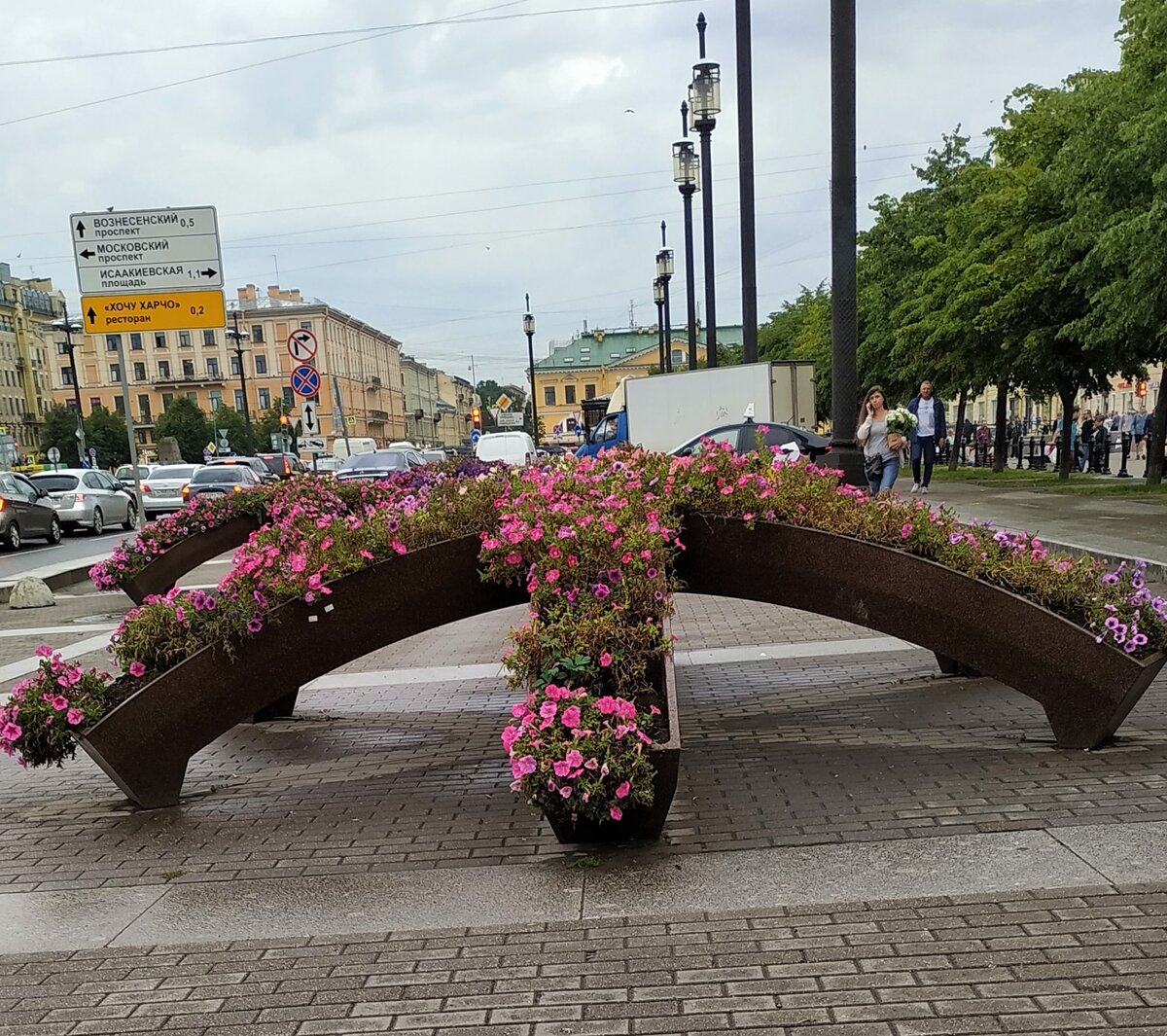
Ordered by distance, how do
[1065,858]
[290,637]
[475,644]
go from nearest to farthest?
[1065,858]
[290,637]
[475,644]

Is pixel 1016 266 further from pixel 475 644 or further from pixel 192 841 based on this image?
pixel 192 841

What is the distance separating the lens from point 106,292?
19.1 meters

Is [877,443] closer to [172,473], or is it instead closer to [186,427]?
[172,473]

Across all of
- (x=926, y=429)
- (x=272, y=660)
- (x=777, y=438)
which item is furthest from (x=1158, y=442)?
(x=272, y=660)

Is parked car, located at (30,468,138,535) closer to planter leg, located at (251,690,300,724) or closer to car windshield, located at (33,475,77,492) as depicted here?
car windshield, located at (33,475,77,492)

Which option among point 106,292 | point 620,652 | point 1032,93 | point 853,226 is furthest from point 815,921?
Answer: point 1032,93

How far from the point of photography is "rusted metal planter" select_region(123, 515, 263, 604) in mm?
11266

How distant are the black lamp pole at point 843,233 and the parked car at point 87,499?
18057 millimetres

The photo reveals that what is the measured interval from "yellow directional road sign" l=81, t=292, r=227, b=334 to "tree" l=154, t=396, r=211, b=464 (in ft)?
248

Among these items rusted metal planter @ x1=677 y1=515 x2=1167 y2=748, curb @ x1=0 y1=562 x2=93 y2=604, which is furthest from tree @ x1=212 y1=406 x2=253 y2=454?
rusted metal planter @ x1=677 y1=515 x2=1167 y2=748

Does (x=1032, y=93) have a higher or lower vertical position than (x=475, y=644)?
higher

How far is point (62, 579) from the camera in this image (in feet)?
52.6

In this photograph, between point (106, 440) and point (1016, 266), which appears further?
point (106, 440)

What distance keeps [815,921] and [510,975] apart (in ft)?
3.43
